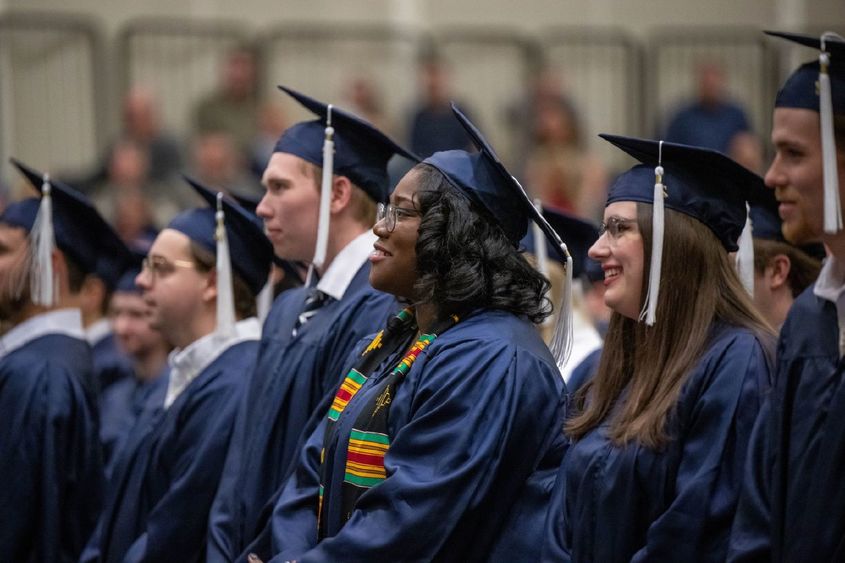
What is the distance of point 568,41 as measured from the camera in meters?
11.9

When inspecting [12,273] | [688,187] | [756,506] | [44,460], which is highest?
[688,187]

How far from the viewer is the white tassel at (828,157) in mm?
3197

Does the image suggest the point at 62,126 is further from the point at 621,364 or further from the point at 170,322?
→ the point at 621,364

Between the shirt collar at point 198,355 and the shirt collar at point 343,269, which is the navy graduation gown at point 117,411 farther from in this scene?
the shirt collar at point 343,269

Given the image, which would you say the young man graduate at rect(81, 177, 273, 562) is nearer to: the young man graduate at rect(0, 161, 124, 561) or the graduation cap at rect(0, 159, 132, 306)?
the young man graduate at rect(0, 161, 124, 561)

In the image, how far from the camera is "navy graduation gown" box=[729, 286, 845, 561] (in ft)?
10.4

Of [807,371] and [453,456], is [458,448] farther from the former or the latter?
[807,371]

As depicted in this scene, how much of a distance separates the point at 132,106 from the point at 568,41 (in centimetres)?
373

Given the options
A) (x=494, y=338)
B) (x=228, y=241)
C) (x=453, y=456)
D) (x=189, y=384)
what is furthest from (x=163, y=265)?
(x=453, y=456)

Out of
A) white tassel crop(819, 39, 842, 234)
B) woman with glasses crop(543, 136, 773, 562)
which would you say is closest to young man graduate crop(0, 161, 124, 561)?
woman with glasses crop(543, 136, 773, 562)

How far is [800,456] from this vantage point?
3.26 metres

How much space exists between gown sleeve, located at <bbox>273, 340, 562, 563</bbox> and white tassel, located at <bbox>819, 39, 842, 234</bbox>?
88 centimetres

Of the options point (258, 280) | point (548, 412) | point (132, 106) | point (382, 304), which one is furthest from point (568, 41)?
point (548, 412)

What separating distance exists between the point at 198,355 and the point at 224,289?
28 centimetres
